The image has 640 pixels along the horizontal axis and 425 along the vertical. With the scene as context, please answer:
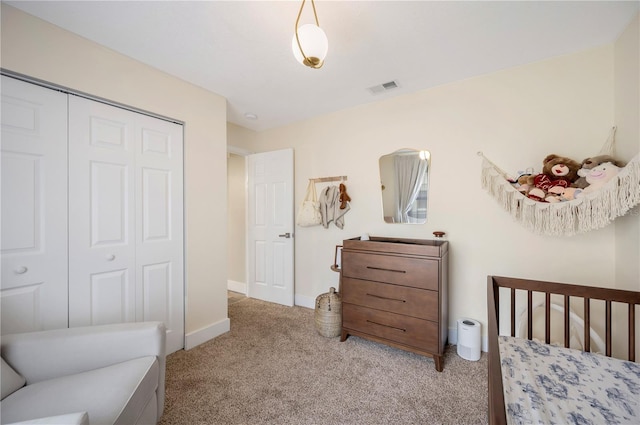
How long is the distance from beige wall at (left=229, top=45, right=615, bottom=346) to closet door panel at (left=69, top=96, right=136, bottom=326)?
194cm

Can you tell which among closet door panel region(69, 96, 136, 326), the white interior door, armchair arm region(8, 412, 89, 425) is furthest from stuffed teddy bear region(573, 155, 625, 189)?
closet door panel region(69, 96, 136, 326)

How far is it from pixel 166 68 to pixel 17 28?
0.79 m

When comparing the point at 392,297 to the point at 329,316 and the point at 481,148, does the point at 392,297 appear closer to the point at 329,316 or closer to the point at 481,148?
the point at 329,316

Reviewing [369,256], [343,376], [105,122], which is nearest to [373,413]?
[343,376]

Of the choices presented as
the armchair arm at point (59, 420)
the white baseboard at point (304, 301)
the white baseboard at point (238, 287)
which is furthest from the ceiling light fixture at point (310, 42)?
the white baseboard at point (238, 287)

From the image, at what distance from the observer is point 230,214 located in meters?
3.99

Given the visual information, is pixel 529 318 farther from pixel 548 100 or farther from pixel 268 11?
pixel 268 11

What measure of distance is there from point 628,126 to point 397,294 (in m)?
1.89

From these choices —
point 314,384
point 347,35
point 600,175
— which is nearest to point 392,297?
point 314,384

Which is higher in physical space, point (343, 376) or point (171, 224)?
point (171, 224)

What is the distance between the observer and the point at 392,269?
6.82 ft

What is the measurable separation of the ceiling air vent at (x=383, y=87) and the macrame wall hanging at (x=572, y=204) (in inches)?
39.4

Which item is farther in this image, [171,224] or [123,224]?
[171,224]

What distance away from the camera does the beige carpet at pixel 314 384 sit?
1.49 meters
